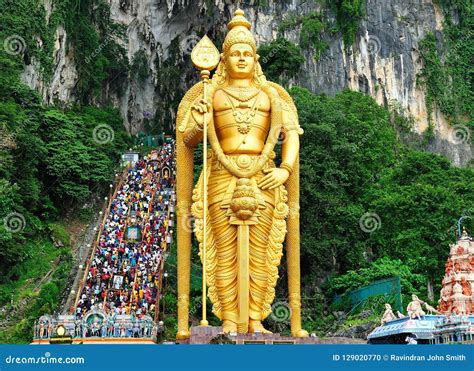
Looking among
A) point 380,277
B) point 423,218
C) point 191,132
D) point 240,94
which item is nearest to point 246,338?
point 191,132

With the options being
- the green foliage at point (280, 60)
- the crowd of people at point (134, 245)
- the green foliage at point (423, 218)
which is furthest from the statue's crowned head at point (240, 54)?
the green foliage at point (280, 60)

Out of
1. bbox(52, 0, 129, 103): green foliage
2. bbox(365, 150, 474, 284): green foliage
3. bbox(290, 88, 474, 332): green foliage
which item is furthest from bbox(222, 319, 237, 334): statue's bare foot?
bbox(52, 0, 129, 103): green foliage

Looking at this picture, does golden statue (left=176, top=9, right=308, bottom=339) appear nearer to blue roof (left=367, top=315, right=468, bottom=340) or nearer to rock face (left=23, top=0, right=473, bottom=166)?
blue roof (left=367, top=315, right=468, bottom=340)

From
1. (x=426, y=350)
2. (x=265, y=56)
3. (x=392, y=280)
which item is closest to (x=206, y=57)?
(x=426, y=350)

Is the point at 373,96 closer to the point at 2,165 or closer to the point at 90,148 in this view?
the point at 90,148

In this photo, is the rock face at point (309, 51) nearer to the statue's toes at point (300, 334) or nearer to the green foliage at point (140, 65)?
the green foliage at point (140, 65)

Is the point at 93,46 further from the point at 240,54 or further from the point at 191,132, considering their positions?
the point at 191,132

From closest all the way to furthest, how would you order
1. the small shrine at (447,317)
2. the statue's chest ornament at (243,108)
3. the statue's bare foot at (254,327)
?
1. the statue's bare foot at (254,327)
2. the statue's chest ornament at (243,108)
3. the small shrine at (447,317)
